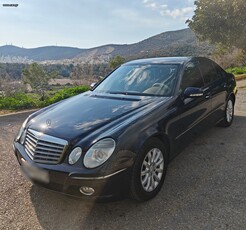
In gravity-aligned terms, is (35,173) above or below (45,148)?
below

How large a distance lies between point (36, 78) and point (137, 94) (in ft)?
169

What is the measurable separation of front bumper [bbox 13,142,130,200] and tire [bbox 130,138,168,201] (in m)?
0.12

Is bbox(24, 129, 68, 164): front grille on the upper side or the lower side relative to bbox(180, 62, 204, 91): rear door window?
lower

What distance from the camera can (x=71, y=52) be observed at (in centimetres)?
14462

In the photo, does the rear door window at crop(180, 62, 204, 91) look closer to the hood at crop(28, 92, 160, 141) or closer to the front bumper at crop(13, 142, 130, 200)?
the hood at crop(28, 92, 160, 141)

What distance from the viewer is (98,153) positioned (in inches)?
92.0

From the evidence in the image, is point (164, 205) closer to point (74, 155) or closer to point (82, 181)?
point (82, 181)

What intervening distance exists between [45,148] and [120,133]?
0.77 meters

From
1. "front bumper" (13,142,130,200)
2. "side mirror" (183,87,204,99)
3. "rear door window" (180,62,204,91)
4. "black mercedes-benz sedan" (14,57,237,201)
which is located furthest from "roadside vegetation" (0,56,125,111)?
"front bumper" (13,142,130,200)

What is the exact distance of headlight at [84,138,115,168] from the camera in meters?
2.30

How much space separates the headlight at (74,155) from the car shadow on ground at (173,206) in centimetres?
41

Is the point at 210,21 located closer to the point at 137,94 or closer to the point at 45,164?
the point at 137,94

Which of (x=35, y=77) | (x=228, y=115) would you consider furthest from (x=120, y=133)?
(x=35, y=77)

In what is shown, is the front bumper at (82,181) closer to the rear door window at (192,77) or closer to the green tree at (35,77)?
the rear door window at (192,77)
